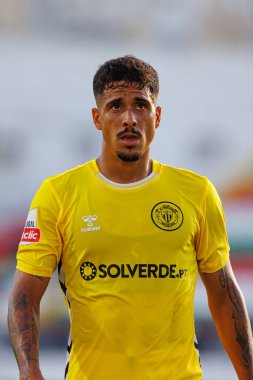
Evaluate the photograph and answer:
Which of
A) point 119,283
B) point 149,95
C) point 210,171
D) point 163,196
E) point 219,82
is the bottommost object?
point 119,283

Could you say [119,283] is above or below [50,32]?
below

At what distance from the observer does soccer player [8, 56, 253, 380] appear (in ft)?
9.83

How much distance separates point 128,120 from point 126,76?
0.18 metres

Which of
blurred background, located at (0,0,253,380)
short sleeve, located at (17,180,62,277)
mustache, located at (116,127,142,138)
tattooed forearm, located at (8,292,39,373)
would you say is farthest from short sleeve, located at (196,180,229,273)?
blurred background, located at (0,0,253,380)

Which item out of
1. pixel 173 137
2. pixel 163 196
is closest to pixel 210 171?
pixel 173 137

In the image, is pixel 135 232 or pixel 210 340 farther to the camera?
pixel 210 340

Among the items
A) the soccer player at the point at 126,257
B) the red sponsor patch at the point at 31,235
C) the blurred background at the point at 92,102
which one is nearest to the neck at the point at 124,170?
the soccer player at the point at 126,257

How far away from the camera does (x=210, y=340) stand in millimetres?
5496

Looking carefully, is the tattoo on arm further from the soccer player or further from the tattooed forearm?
the tattooed forearm

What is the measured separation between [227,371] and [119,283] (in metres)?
2.72

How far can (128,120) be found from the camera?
9.99 feet

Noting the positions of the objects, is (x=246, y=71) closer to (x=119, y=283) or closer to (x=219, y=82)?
(x=219, y=82)

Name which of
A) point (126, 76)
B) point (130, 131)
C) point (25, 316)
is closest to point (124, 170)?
point (130, 131)

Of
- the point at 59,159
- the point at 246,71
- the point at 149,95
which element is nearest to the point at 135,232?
the point at 149,95
